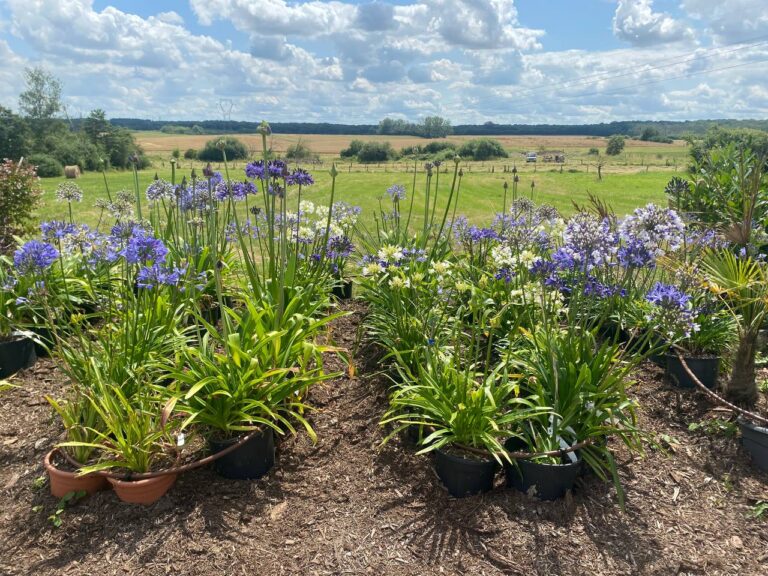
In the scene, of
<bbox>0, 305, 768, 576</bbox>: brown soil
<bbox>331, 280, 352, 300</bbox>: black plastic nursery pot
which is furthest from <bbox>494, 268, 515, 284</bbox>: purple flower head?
<bbox>331, 280, 352, 300</bbox>: black plastic nursery pot

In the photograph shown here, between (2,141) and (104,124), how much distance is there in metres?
8.30

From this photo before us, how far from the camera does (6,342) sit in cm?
417

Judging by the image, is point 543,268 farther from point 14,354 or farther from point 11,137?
point 11,137

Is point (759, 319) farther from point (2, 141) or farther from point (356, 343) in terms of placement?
point (2, 141)

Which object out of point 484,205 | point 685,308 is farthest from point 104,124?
point 685,308

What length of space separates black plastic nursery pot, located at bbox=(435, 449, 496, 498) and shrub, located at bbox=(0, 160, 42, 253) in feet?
25.5

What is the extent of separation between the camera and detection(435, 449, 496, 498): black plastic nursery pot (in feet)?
9.33

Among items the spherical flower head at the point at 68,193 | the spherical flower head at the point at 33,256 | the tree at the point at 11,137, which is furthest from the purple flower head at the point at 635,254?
the tree at the point at 11,137

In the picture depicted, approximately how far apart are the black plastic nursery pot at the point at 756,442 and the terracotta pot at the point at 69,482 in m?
3.83

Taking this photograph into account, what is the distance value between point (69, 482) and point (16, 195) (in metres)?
7.08

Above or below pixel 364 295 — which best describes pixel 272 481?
below

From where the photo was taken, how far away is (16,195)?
8.18 meters

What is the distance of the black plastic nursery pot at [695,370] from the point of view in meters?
4.04

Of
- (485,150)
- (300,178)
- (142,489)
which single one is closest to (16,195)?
(300,178)
